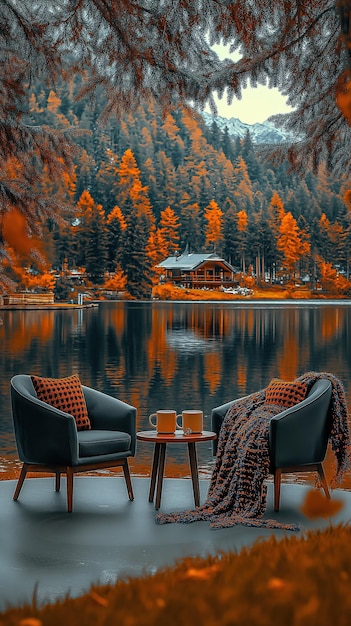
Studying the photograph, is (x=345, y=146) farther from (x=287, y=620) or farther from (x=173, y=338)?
(x=173, y=338)

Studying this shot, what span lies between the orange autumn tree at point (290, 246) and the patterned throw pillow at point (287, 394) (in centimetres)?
6777

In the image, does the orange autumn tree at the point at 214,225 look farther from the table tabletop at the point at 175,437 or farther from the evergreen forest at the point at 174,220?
the table tabletop at the point at 175,437

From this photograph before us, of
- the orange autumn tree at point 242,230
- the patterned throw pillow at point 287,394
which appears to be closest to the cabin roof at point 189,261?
the orange autumn tree at point 242,230

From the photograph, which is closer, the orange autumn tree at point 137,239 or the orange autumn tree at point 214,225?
the orange autumn tree at point 137,239

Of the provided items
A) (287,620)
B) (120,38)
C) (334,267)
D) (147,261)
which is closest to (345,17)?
(287,620)

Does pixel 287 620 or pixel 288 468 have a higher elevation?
pixel 287 620

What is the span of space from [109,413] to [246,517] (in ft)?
3.43

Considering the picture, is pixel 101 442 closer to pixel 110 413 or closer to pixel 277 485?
pixel 110 413

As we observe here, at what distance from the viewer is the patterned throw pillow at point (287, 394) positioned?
4.54m

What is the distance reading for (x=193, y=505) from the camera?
4527 mm

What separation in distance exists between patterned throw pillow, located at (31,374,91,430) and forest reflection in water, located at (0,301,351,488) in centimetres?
343

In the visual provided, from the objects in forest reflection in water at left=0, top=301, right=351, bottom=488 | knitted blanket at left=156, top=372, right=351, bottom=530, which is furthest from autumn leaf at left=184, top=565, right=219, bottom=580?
forest reflection in water at left=0, top=301, right=351, bottom=488

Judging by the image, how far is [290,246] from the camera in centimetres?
7200

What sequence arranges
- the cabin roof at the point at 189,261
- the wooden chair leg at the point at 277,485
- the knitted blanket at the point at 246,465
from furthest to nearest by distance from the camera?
the cabin roof at the point at 189,261 → the wooden chair leg at the point at 277,485 → the knitted blanket at the point at 246,465
